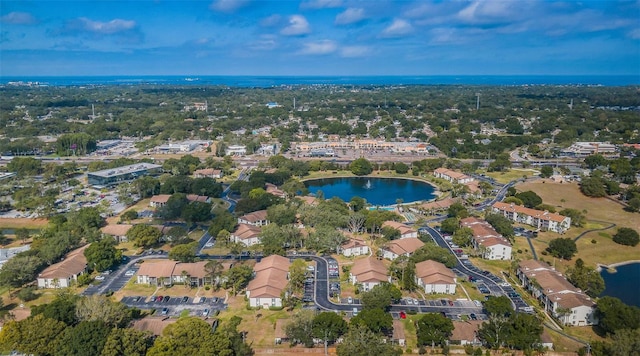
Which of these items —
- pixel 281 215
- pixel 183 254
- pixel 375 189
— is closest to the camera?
pixel 183 254

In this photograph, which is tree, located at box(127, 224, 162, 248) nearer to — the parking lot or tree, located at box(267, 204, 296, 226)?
the parking lot

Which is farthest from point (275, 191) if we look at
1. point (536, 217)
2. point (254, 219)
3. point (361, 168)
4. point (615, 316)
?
point (615, 316)

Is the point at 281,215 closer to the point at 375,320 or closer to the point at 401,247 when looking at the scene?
the point at 401,247

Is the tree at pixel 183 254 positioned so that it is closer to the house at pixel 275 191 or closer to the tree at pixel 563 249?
the house at pixel 275 191

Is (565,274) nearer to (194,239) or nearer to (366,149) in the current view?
(194,239)

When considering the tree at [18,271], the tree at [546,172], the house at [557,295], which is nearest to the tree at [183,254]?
the tree at [18,271]

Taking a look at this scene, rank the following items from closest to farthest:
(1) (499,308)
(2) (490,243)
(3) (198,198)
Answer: (1) (499,308) < (2) (490,243) < (3) (198,198)
